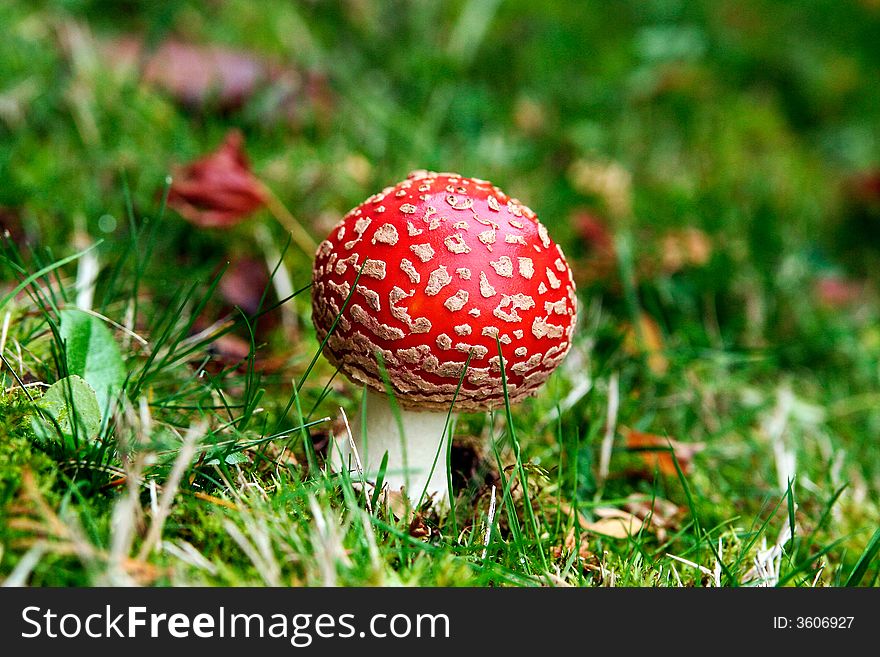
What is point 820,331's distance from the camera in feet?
11.9

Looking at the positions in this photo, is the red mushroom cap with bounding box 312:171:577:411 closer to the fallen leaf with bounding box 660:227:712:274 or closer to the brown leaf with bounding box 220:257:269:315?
the brown leaf with bounding box 220:257:269:315

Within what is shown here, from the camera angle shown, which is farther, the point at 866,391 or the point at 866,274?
the point at 866,274

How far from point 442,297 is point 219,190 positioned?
157cm

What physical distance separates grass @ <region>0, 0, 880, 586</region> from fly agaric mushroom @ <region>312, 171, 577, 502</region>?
18 centimetres

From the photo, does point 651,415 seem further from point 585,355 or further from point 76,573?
point 76,573

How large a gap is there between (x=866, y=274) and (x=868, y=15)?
8.88ft

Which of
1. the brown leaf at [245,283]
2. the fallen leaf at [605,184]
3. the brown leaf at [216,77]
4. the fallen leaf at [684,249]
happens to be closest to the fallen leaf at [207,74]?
the brown leaf at [216,77]

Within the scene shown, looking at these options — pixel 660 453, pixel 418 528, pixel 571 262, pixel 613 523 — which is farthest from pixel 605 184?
pixel 418 528

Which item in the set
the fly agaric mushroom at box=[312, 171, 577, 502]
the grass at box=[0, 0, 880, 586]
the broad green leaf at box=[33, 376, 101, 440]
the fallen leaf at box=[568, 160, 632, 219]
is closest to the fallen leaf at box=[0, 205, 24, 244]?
the grass at box=[0, 0, 880, 586]

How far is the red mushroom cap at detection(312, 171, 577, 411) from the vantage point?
6.49ft

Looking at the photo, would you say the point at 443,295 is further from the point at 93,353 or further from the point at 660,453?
the point at 660,453

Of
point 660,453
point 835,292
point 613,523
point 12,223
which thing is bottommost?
point 613,523

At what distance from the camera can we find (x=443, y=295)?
1.97m
